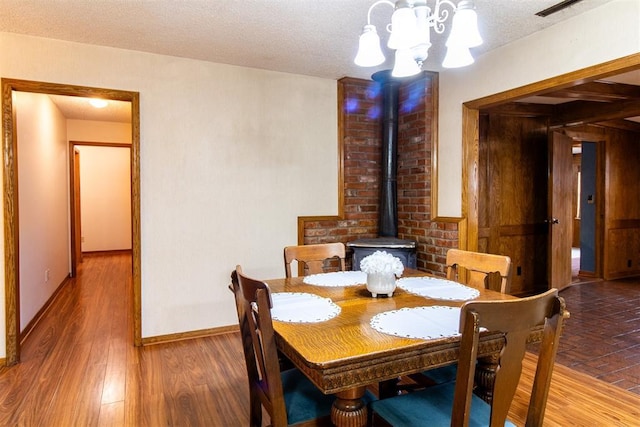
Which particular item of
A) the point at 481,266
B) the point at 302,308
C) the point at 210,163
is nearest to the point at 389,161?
the point at 210,163

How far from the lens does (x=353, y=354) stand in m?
1.19

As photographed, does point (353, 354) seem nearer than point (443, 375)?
Yes

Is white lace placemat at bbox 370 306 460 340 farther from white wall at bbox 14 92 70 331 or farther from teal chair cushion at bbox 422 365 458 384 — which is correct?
white wall at bbox 14 92 70 331

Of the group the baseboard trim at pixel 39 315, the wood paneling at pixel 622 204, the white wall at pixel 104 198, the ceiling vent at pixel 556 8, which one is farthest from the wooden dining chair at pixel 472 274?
the white wall at pixel 104 198

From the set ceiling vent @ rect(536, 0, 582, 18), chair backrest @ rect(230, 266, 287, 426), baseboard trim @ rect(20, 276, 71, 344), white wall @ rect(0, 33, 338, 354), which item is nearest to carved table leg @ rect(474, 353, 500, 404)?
chair backrest @ rect(230, 266, 287, 426)

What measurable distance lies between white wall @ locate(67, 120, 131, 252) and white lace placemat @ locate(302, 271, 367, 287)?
6.98m

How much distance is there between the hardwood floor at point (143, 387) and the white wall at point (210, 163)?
388 mm

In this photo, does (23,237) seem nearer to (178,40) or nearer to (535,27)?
(178,40)

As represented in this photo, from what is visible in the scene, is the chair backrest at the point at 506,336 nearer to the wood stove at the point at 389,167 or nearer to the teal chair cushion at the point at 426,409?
the teal chair cushion at the point at 426,409

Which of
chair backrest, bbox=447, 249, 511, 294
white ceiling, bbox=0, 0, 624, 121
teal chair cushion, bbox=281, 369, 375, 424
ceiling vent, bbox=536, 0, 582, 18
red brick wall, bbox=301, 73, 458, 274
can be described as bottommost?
teal chair cushion, bbox=281, 369, 375, 424

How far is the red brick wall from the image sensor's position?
145 inches

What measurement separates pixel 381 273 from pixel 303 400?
638mm

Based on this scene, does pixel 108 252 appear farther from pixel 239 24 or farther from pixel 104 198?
pixel 239 24

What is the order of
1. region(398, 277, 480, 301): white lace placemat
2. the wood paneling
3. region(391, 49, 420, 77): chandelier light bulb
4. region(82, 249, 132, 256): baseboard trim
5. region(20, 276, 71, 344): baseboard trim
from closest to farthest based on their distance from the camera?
region(391, 49, 420, 77): chandelier light bulb → region(398, 277, 480, 301): white lace placemat → region(20, 276, 71, 344): baseboard trim → the wood paneling → region(82, 249, 132, 256): baseboard trim
